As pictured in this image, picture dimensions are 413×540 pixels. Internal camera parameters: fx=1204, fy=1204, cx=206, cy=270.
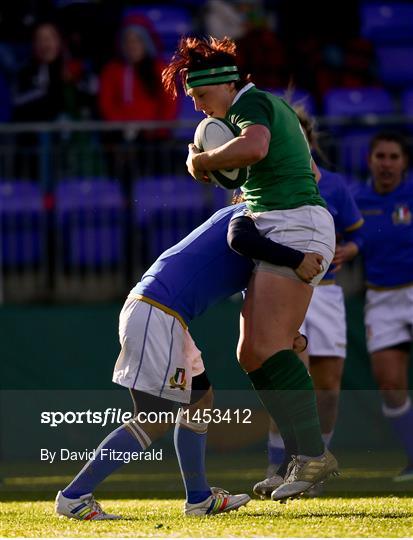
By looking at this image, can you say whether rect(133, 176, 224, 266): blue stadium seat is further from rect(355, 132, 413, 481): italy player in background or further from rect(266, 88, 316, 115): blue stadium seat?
rect(355, 132, 413, 481): italy player in background

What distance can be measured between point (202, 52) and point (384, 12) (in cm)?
666

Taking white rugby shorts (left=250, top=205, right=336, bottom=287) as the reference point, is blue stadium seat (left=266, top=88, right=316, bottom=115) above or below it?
above

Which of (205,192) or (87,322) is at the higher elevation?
(205,192)

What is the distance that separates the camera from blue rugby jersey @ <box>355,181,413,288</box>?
289 inches

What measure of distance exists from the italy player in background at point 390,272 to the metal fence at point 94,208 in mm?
1597

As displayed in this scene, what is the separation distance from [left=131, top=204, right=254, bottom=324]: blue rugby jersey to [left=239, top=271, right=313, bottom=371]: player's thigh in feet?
0.53

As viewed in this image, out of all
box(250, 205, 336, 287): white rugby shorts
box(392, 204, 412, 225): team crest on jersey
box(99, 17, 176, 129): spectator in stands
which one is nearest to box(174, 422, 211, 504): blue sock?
box(250, 205, 336, 287): white rugby shorts

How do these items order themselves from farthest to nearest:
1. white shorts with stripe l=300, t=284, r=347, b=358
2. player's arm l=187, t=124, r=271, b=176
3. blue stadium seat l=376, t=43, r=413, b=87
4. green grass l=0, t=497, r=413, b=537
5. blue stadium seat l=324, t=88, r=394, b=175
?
blue stadium seat l=376, t=43, r=413, b=87
blue stadium seat l=324, t=88, r=394, b=175
white shorts with stripe l=300, t=284, r=347, b=358
player's arm l=187, t=124, r=271, b=176
green grass l=0, t=497, r=413, b=537

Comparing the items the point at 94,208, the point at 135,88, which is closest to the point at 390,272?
the point at 94,208

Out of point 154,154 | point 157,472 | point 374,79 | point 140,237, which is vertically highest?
point 374,79

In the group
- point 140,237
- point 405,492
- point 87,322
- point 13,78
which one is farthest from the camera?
point 13,78

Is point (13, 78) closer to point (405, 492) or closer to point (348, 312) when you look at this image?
point (348, 312)

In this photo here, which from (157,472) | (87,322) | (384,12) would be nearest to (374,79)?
(384,12)

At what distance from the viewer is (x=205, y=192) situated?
902 cm
